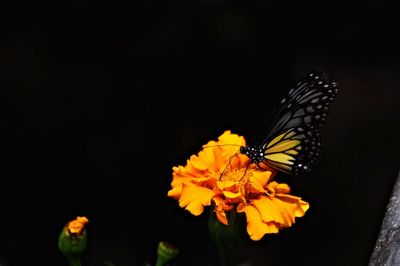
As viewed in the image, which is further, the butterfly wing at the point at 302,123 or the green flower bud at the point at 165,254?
the butterfly wing at the point at 302,123

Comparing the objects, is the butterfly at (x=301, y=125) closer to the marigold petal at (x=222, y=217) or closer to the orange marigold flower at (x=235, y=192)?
the orange marigold flower at (x=235, y=192)

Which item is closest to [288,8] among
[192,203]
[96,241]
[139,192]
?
[139,192]

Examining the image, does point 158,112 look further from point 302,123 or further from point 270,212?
point 270,212

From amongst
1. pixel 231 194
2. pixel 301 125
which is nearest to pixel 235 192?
pixel 231 194

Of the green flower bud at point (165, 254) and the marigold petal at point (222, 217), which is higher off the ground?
the marigold petal at point (222, 217)

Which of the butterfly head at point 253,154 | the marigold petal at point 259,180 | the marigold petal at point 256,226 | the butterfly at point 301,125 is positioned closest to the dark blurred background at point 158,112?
the butterfly at point 301,125

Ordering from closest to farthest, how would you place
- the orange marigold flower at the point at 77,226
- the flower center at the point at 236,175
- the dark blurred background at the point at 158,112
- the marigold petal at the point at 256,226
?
the marigold petal at the point at 256,226, the flower center at the point at 236,175, the orange marigold flower at the point at 77,226, the dark blurred background at the point at 158,112

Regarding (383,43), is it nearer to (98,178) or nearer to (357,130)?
(357,130)
